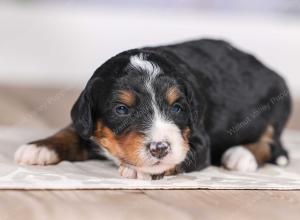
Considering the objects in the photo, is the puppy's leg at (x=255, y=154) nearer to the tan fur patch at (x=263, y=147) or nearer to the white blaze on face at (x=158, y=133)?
the tan fur patch at (x=263, y=147)

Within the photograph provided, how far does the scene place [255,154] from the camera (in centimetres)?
345

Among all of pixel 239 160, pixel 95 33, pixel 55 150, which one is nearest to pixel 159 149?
pixel 55 150

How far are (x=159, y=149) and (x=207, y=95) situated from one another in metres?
0.74

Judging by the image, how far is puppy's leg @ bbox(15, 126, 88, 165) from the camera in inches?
119

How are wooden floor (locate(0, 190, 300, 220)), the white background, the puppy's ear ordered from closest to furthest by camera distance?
wooden floor (locate(0, 190, 300, 220)) < the puppy's ear < the white background

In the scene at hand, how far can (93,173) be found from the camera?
293 cm

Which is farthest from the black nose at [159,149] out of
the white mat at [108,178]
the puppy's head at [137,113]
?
the white mat at [108,178]

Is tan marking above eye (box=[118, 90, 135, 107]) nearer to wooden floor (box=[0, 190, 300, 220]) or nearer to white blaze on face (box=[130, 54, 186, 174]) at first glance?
white blaze on face (box=[130, 54, 186, 174])

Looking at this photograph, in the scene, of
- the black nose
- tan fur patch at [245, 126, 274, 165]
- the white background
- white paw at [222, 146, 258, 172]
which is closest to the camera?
the black nose

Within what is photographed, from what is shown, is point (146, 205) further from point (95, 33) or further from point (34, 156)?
point (95, 33)

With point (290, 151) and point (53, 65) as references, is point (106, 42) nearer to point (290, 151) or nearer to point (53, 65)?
point (53, 65)

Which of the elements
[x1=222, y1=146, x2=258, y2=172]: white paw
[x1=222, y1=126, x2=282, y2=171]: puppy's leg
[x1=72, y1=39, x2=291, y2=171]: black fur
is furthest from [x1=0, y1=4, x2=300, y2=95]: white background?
A: [x1=222, y1=146, x2=258, y2=172]: white paw

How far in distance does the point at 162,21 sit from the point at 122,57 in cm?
385

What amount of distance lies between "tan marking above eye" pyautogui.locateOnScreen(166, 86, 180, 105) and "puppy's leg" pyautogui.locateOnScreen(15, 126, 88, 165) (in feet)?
1.81
